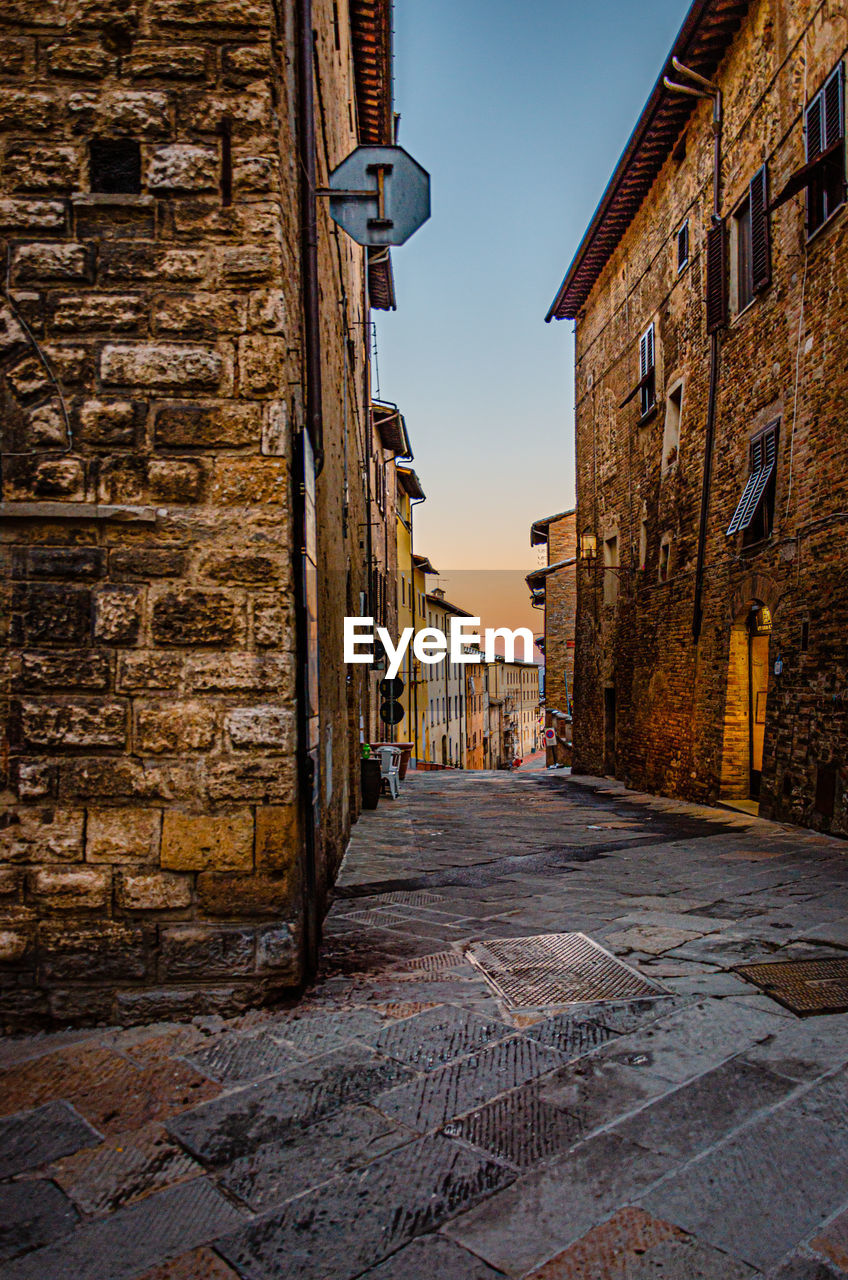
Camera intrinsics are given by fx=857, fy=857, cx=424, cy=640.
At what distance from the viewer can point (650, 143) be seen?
13352 millimetres

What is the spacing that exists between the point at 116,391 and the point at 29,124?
1.03 m

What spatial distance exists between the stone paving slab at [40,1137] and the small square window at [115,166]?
3.03 meters

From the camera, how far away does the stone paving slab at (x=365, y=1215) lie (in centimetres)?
171

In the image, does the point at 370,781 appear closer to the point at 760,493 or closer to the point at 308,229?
the point at 760,493

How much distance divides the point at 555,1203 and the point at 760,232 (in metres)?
10.6

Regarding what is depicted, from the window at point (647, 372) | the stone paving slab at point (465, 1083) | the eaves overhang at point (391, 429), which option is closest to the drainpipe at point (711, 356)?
the window at point (647, 372)

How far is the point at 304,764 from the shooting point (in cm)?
322

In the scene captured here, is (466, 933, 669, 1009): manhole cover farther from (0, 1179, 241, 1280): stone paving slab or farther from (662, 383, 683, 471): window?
(662, 383, 683, 471): window

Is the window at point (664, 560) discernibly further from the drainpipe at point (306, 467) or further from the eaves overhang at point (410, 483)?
the eaves overhang at point (410, 483)

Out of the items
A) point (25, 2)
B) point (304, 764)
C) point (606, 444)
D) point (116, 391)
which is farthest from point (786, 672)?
point (606, 444)

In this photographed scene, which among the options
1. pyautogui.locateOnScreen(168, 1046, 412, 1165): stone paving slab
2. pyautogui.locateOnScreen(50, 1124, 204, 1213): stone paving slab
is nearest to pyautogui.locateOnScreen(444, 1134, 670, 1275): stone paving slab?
pyautogui.locateOnScreen(168, 1046, 412, 1165): stone paving slab

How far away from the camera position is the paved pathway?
1.74 metres

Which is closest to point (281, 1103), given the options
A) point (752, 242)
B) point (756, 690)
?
point (756, 690)

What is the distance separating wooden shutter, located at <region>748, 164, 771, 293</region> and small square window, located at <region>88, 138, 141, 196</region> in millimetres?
8503
